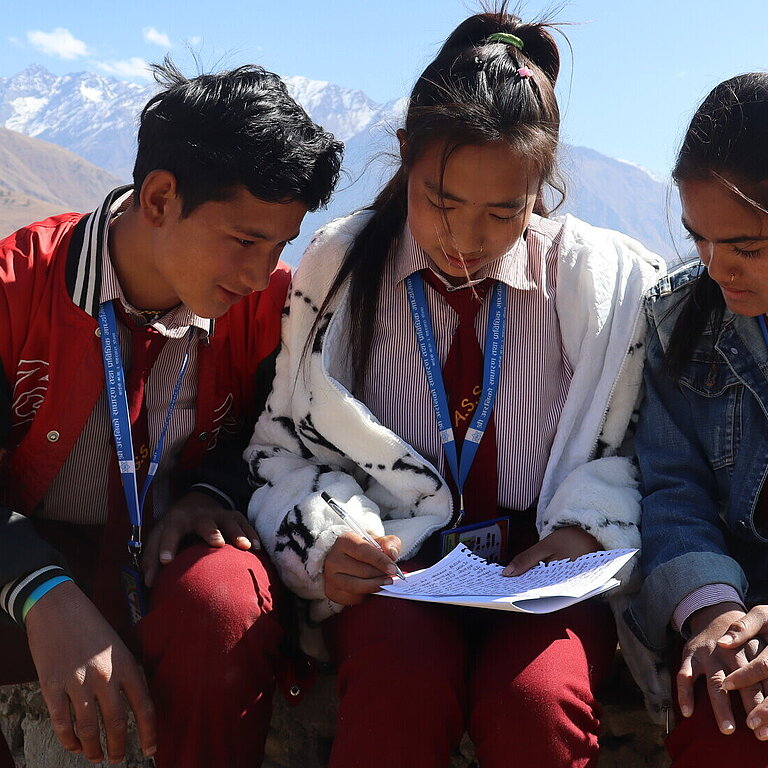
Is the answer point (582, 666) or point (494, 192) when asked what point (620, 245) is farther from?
point (582, 666)

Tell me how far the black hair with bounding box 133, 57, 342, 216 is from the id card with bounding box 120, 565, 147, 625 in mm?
728

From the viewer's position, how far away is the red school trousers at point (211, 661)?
148cm

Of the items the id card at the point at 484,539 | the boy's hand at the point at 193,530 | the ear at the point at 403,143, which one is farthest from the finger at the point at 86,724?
the ear at the point at 403,143

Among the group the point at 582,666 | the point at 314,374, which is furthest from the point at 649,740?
the point at 314,374

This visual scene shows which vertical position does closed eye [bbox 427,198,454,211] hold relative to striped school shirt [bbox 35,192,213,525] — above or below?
above

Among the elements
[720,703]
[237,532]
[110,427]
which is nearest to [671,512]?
[720,703]

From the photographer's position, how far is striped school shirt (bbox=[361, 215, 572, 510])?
1935 millimetres

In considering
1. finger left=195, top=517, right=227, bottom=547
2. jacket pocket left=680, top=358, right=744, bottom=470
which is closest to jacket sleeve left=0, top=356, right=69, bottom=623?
finger left=195, top=517, right=227, bottom=547

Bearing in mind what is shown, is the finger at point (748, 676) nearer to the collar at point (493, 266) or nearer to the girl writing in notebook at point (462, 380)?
the girl writing in notebook at point (462, 380)

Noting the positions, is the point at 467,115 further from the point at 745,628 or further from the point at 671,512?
the point at 745,628

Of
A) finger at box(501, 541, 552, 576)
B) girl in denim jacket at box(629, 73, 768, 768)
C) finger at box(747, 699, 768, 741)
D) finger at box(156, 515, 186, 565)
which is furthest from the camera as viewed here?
finger at box(156, 515, 186, 565)

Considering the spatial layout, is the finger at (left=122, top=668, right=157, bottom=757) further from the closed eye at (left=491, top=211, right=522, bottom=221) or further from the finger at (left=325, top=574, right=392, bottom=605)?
the closed eye at (left=491, top=211, right=522, bottom=221)

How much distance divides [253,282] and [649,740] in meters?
1.28

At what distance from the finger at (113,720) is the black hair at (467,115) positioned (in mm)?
858
